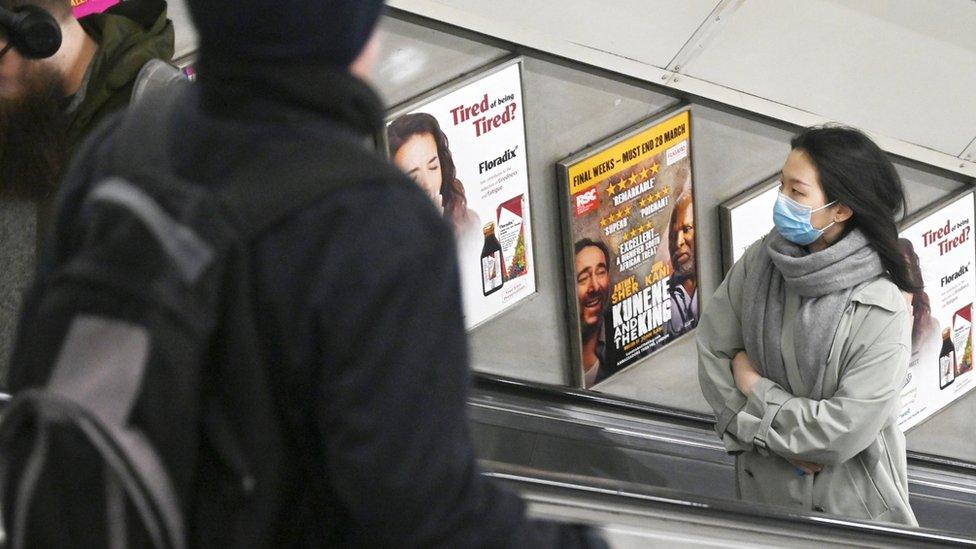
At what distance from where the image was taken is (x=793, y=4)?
18.4 feet

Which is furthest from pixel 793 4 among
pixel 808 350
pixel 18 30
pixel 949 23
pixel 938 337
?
pixel 18 30

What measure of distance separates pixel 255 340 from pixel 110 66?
1.65 m

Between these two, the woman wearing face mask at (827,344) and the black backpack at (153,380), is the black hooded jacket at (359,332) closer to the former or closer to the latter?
the black backpack at (153,380)

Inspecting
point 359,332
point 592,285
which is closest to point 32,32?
point 359,332

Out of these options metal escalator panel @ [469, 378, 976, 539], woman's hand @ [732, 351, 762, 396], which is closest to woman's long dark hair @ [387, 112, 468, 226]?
metal escalator panel @ [469, 378, 976, 539]

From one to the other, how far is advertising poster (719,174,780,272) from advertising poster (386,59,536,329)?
1166 millimetres

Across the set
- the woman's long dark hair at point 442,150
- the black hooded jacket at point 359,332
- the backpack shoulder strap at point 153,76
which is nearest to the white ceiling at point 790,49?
the woman's long dark hair at point 442,150

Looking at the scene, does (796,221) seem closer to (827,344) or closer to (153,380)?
(827,344)

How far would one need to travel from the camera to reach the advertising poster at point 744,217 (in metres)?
6.13

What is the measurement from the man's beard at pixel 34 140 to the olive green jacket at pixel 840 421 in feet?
6.09

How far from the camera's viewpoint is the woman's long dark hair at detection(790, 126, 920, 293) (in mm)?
3271

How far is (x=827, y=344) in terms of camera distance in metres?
3.24

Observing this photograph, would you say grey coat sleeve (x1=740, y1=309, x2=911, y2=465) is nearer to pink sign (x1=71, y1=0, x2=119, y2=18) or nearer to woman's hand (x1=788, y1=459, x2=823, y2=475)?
woman's hand (x1=788, y1=459, x2=823, y2=475)

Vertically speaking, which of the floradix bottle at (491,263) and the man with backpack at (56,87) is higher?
the man with backpack at (56,87)
